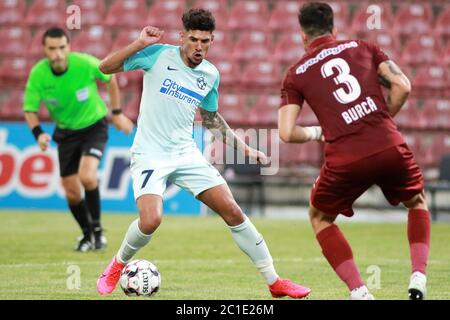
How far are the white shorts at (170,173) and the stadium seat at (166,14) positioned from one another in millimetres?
13022

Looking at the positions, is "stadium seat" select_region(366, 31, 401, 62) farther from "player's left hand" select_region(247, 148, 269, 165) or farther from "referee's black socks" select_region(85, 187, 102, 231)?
"player's left hand" select_region(247, 148, 269, 165)

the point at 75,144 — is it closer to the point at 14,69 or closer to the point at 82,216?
the point at 82,216

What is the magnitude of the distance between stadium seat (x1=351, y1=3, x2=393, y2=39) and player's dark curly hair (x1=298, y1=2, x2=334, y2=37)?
13.0 m

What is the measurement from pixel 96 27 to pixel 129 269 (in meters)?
13.5

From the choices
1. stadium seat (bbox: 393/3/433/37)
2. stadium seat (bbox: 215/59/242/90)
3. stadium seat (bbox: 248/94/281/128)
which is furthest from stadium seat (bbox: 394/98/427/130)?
stadium seat (bbox: 215/59/242/90)

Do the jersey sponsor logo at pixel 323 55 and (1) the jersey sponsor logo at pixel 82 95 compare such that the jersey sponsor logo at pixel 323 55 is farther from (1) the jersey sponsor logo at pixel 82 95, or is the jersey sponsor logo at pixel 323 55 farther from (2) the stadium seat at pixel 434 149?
(2) the stadium seat at pixel 434 149

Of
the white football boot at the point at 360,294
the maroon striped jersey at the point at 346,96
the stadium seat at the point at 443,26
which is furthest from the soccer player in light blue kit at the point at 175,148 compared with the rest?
the stadium seat at the point at 443,26

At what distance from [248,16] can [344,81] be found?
14700 mm

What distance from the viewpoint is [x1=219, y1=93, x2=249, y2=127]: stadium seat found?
1928 cm

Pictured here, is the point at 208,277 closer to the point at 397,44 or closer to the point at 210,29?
the point at 210,29

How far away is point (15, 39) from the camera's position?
68.2 feet

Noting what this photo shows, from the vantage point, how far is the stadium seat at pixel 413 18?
824 inches

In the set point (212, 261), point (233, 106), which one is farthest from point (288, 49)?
point (212, 261)
